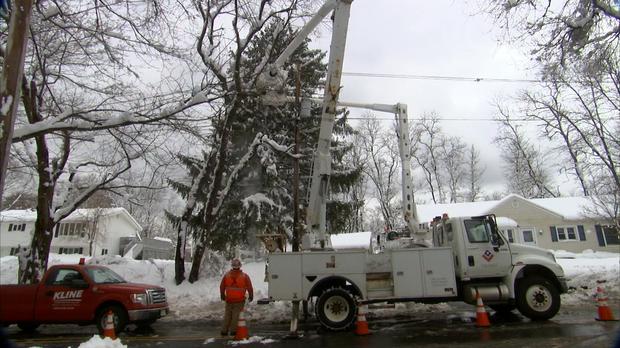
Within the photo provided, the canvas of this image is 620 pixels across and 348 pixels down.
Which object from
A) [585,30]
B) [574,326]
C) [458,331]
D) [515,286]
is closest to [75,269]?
[458,331]

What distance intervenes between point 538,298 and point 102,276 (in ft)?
37.8

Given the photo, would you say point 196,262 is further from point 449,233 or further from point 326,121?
point 449,233

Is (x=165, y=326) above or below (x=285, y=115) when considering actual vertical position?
below

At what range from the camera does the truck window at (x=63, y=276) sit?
1138cm

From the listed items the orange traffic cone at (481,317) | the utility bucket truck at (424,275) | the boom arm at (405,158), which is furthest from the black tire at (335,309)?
the boom arm at (405,158)

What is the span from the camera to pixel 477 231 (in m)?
11.6

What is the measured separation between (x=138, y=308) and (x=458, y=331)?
308 inches

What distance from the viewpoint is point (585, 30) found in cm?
1359

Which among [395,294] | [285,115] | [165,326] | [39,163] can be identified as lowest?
[165,326]

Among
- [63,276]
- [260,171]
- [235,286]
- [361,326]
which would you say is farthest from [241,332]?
[260,171]

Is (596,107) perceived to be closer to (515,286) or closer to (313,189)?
(515,286)

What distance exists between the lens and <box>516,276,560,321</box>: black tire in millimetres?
10781

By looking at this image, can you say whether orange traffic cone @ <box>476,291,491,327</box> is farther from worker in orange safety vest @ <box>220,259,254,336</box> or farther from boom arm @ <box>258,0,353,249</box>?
worker in orange safety vest @ <box>220,259,254,336</box>

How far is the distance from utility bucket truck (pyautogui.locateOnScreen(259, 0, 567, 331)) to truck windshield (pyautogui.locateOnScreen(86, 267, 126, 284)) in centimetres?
439
